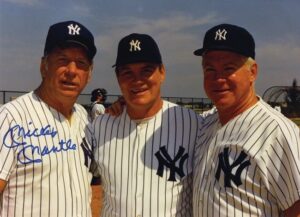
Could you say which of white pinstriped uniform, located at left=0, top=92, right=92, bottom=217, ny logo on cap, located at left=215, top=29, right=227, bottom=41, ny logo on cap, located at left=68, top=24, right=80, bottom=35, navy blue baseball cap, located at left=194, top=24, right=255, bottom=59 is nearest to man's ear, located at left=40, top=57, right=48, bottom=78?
white pinstriped uniform, located at left=0, top=92, right=92, bottom=217

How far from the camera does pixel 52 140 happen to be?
2.76m

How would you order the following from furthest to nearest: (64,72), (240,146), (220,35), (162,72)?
(162,72) → (64,72) → (220,35) → (240,146)

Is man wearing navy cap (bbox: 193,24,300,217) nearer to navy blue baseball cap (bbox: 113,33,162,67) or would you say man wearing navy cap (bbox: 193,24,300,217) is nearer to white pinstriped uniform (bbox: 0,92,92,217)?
navy blue baseball cap (bbox: 113,33,162,67)

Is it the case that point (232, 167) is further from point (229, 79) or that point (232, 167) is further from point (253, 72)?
point (253, 72)

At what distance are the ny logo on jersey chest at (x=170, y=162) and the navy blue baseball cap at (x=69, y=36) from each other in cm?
88

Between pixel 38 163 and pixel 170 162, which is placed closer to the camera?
pixel 38 163

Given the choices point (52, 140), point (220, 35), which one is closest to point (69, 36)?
point (52, 140)

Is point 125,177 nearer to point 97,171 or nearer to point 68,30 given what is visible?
point 97,171

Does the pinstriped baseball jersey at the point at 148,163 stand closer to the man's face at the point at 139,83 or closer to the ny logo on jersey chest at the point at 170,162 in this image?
the ny logo on jersey chest at the point at 170,162

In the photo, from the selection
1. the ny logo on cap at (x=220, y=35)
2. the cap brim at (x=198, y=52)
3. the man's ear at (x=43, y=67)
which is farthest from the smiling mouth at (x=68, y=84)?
the ny logo on cap at (x=220, y=35)

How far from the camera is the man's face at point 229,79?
2.69 meters

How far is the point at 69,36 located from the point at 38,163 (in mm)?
901

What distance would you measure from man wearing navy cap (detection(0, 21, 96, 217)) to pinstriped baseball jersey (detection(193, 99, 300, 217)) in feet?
2.86

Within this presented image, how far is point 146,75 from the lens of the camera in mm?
3002
